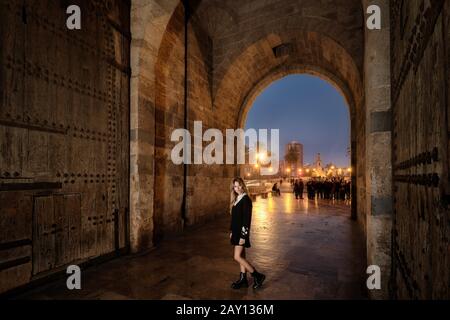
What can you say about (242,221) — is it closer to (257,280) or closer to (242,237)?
(242,237)

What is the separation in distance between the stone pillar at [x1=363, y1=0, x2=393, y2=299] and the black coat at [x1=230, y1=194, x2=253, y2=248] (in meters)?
1.55

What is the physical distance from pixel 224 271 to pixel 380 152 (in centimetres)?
281

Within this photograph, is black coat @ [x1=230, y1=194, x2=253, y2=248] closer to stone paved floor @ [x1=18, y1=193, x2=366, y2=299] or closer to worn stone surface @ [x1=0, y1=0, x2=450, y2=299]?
stone paved floor @ [x1=18, y1=193, x2=366, y2=299]

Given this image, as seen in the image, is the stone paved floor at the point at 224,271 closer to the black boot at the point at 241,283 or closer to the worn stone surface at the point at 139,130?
the black boot at the point at 241,283

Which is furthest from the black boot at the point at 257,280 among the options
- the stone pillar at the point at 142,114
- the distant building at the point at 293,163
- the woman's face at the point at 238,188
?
the distant building at the point at 293,163

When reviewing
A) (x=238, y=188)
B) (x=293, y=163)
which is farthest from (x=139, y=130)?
(x=293, y=163)

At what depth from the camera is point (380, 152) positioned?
3.05 metres

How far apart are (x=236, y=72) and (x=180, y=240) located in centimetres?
603

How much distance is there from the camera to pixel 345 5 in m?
6.56

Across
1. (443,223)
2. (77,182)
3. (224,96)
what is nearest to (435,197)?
(443,223)

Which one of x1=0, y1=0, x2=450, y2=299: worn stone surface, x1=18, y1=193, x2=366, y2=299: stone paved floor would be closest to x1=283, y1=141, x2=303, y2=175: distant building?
x1=0, y1=0, x2=450, y2=299: worn stone surface

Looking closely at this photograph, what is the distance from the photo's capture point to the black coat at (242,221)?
3.21 meters

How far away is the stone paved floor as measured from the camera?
310cm
